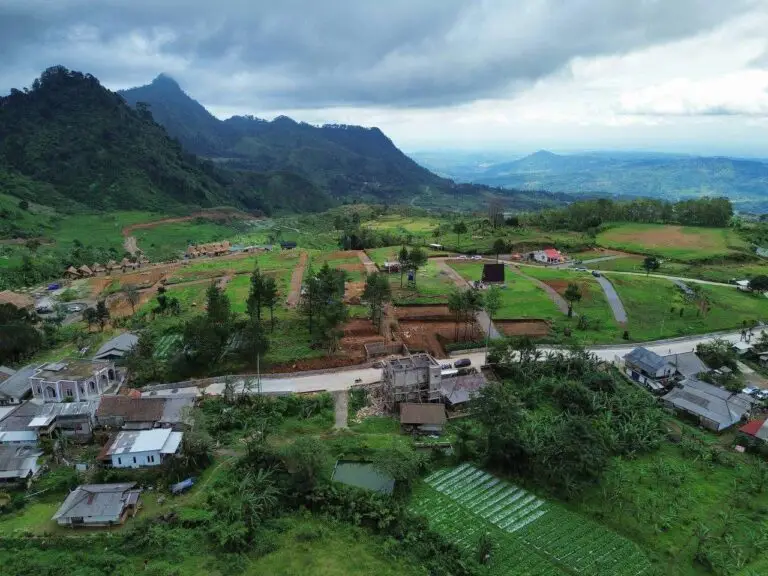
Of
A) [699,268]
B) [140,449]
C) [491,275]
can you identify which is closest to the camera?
[140,449]

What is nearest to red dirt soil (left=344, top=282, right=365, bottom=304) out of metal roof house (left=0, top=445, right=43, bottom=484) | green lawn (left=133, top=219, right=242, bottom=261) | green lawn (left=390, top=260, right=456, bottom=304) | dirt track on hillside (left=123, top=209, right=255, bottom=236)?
green lawn (left=390, top=260, right=456, bottom=304)

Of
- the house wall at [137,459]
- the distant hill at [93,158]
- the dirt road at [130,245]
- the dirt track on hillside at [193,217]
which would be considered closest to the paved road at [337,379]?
the house wall at [137,459]

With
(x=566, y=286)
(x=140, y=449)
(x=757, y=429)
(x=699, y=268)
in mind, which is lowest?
(x=699, y=268)

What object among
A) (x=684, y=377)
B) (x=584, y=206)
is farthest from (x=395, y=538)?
(x=584, y=206)

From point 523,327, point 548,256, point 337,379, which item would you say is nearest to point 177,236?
point 548,256

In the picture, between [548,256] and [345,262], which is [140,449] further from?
[548,256]

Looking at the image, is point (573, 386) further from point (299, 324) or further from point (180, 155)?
point (180, 155)
